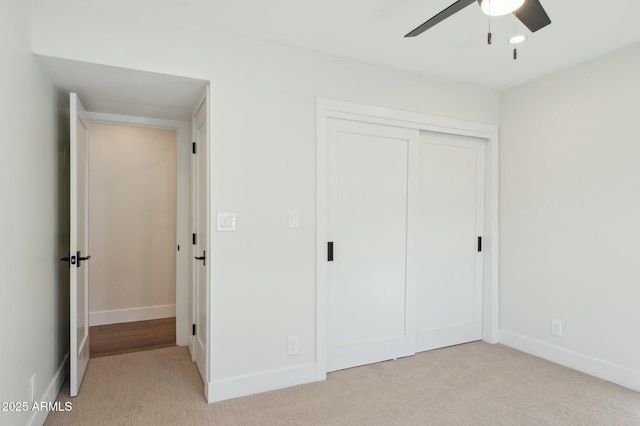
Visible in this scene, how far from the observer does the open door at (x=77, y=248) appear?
7.95ft

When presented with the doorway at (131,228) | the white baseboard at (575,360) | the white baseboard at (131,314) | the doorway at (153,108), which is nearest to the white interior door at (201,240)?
the doorway at (153,108)

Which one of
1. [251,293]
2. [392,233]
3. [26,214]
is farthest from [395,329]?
[26,214]

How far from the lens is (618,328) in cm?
271

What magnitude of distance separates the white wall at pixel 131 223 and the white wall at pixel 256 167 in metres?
2.22

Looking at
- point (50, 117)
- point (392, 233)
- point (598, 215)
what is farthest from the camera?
point (392, 233)

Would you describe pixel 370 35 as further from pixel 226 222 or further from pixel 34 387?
pixel 34 387

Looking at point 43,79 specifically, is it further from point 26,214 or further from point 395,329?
point 395,329

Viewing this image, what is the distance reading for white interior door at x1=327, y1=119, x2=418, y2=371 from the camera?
2900 millimetres

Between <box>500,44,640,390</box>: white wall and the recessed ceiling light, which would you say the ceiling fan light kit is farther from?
<box>500,44,640,390</box>: white wall

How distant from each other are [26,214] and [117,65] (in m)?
0.99

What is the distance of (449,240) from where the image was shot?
11.4 feet

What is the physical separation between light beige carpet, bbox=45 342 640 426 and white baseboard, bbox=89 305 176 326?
1.30m

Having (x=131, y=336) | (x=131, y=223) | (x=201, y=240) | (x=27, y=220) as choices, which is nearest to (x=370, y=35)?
(x=201, y=240)

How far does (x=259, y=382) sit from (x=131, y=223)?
284 centimetres
